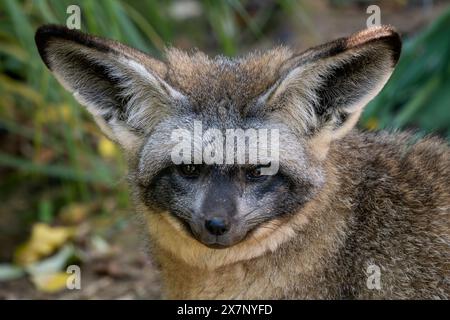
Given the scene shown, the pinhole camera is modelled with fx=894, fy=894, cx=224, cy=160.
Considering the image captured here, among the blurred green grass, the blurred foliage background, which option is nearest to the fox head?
the blurred foliage background

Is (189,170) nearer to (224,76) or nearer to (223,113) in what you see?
(223,113)

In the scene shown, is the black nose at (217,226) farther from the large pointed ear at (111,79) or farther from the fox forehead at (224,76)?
the large pointed ear at (111,79)

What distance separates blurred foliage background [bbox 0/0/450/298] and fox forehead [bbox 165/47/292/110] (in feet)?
4.94

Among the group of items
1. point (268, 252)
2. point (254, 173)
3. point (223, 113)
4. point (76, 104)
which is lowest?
point (268, 252)

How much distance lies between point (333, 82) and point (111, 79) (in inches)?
51.3

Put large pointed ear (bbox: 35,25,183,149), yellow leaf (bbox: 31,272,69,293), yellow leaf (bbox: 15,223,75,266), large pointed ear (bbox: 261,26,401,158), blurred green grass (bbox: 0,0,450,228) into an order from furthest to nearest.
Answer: yellow leaf (bbox: 15,223,75,266) < blurred green grass (bbox: 0,0,450,228) < yellow leaf (bbox: 31,272,69,293) < large pointed ear (bbox: 35,25,183,149) < large pointed ear (bbox: 261,26,401,158)

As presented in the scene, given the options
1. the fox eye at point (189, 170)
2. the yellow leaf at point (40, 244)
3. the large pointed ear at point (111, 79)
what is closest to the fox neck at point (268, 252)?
the fox eye at point (189, 170)

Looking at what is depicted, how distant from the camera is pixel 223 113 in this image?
5004 mm

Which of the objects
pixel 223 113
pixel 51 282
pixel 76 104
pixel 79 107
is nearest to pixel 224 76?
pixel 223 113

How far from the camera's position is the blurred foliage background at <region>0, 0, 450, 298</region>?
25.1 feet

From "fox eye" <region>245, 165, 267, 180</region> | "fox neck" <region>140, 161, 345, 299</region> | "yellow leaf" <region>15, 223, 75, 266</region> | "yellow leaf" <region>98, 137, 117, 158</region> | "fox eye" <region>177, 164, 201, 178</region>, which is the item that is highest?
"yellow leaf" <region>98, 137, 117, 158</region>

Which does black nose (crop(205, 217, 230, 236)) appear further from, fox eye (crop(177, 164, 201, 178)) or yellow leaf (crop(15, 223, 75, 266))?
yellow leaf (crop(15, 223, 75, 266))

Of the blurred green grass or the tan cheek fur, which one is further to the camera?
the blurred green grass

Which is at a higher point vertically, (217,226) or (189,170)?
(189,170)
